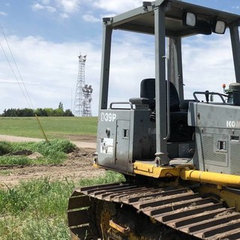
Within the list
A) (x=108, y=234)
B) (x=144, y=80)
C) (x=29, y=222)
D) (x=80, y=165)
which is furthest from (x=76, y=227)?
(x=80, y=165)

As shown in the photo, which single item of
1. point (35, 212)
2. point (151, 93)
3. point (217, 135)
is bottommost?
point (35, 212)

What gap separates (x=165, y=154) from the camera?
212 inches

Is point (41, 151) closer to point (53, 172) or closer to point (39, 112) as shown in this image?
point (53, 172)

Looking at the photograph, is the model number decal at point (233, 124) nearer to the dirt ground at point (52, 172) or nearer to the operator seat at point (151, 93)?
the operator seat at point (151, 93)

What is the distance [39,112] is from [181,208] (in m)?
79.2

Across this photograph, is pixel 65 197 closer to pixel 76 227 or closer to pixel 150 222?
pixel 76 227

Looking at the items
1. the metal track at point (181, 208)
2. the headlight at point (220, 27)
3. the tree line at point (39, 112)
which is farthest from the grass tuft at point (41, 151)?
the tree line at point (39, 112)

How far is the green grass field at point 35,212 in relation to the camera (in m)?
6.91

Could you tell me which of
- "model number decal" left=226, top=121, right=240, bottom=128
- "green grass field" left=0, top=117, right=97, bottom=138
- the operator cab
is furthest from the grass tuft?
"model number decal" left=226, top=121, right=240, bottom=128

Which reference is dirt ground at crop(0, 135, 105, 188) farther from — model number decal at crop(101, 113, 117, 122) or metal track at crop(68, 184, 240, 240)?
metal track at crop(68, 184, 240, 240)

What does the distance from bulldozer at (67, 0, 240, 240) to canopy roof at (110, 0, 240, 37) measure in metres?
0.01

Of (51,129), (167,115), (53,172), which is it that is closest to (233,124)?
(167,115)

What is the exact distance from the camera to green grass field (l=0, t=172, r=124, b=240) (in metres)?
6.91

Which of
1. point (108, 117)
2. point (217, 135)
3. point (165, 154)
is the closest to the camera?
point (217, 135)
